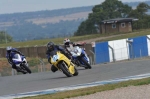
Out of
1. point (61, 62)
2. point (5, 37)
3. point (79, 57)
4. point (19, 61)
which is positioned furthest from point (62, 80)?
point (5, 37)

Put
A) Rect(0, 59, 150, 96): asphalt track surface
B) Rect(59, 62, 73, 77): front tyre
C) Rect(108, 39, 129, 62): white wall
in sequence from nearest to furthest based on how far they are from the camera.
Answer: Rect(0, 59, 150, 96): asphalt track surface, Rect(59, 62, 73, 77): front tyre, Rect(108, 39, 129, 62): white wall

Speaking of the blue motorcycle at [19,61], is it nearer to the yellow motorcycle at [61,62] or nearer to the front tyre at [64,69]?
the yellow motorcycle at [61,62]

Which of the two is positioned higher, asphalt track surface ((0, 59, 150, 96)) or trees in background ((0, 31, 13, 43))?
asphalt track surface ((0, 59, 150, 96))

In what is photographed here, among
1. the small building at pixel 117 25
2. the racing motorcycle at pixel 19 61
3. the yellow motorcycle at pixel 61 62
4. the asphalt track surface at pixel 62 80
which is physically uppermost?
the yellow motorcycle at pixel 61 62

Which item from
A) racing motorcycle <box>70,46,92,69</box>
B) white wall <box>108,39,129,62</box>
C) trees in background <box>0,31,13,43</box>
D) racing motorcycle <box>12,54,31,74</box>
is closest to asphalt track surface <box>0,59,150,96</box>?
racing motorcycle <box>70,46,92,69</box>

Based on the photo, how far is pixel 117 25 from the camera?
296 ft

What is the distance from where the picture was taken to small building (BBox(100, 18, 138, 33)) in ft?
292

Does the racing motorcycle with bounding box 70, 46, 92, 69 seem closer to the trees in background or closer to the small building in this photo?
the small building

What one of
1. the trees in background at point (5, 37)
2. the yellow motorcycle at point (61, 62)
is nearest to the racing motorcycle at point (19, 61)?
the yellow motorcycle at point (61, 62)

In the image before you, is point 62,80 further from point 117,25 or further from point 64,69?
point 117,25

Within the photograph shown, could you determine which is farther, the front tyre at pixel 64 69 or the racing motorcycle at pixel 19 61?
the racing motorcycle at pixel 19 61

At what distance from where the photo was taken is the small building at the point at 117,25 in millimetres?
88875

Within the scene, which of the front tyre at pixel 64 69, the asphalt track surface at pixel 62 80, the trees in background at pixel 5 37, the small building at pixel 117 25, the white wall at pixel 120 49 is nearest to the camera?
the asphalt track surface at pixel 62 80

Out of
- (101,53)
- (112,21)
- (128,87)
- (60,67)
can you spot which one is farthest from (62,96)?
(112,21)
